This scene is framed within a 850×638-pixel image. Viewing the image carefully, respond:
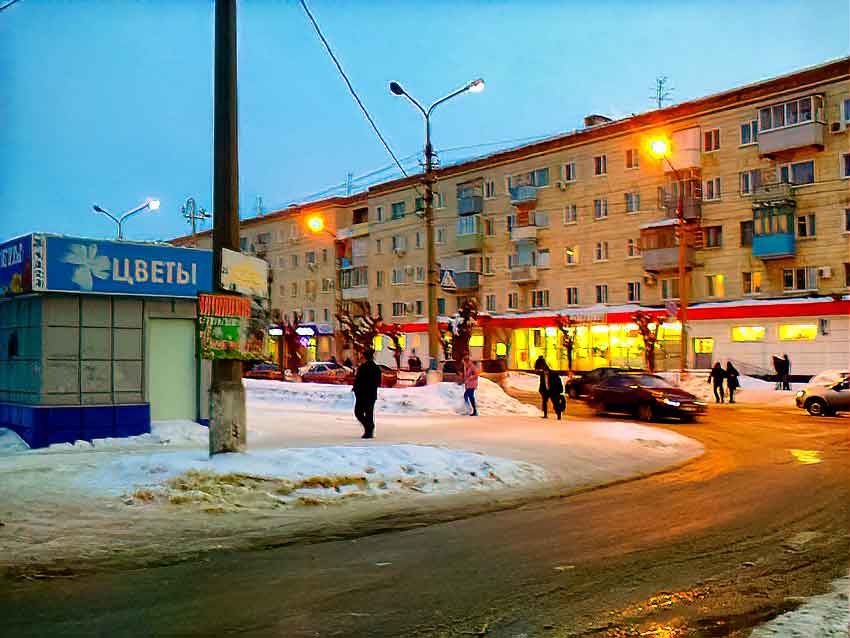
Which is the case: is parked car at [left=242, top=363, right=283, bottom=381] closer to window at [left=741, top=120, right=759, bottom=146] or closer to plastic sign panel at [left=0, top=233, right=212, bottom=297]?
window at [left=741, top=120, right=759, bottom=146]

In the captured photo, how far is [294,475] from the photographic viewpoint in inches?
442

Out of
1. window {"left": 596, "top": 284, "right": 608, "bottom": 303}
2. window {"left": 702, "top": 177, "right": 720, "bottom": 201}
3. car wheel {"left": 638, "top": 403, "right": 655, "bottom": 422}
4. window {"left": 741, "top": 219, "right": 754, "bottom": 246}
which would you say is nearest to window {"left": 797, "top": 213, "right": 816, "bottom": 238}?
window {"left": 741, "top": 219, "right": 754, "bottom": 246}

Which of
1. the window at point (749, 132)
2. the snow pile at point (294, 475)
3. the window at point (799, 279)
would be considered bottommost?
the snow pile at point (294, 475)

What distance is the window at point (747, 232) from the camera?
47.3 m

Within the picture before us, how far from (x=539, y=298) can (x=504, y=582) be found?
52969 mm

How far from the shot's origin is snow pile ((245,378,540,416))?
2467 centimetres

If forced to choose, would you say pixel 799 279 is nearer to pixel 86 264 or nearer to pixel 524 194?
pixel 524 194

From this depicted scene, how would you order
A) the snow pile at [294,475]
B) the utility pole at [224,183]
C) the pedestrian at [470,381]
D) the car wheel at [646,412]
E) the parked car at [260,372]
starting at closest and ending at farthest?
the snow pile at [294,475] → the utility pole at [224,183] → the pedestrian at [470,381] → the car wheel at [646,412] → the parked car at [260,372]

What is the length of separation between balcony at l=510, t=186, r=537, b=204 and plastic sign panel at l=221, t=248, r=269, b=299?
156 ft

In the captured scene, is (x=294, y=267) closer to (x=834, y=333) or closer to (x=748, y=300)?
(x=748, y=300)

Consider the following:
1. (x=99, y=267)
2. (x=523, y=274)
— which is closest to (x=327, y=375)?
(x=523, y=274)

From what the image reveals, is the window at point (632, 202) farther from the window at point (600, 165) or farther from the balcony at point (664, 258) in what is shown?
the balcony at point (664, 258)

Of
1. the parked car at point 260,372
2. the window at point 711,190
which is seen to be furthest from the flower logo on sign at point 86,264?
the window at point 711,190

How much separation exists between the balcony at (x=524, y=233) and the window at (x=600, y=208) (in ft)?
15.5
